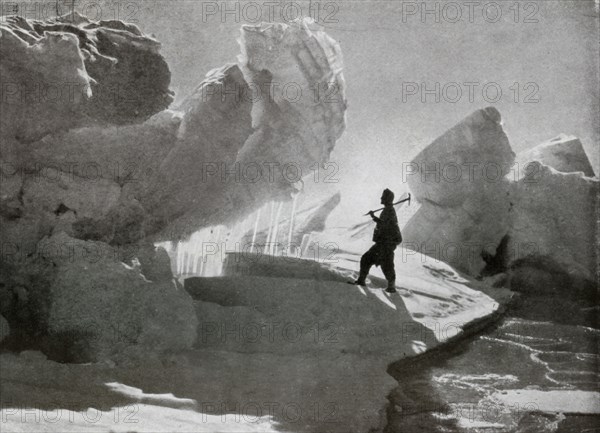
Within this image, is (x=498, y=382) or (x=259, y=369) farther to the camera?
(x=498, y=382)

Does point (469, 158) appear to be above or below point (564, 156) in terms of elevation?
below

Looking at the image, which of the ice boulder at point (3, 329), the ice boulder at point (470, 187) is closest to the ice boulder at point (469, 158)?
the ice boulder at point (470, 187)

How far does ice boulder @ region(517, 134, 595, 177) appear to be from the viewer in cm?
1395

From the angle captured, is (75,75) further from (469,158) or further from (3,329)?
(469,158)

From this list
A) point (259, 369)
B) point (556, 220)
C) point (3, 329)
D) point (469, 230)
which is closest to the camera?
point (3, 329)

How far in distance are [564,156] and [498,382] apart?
11.3 meters

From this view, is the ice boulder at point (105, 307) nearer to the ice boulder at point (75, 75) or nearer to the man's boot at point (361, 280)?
the ice boulder at point (75, 75)

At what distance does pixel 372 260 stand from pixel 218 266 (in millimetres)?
3256

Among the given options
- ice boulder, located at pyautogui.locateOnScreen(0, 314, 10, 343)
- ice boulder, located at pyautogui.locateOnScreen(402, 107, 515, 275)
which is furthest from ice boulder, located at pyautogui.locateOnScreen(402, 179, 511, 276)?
ice boulder, located at pyautogui.locateOnScreen(0, 314, 10, 343)

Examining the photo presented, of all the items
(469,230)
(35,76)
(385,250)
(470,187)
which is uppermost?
(470,187)

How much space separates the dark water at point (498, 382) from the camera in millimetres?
3742

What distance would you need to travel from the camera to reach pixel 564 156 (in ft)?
46.5

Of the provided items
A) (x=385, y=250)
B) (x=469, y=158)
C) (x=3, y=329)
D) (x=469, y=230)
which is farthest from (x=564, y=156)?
(x=3, y=329)

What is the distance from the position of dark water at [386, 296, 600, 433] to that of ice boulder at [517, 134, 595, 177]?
7.99 m
